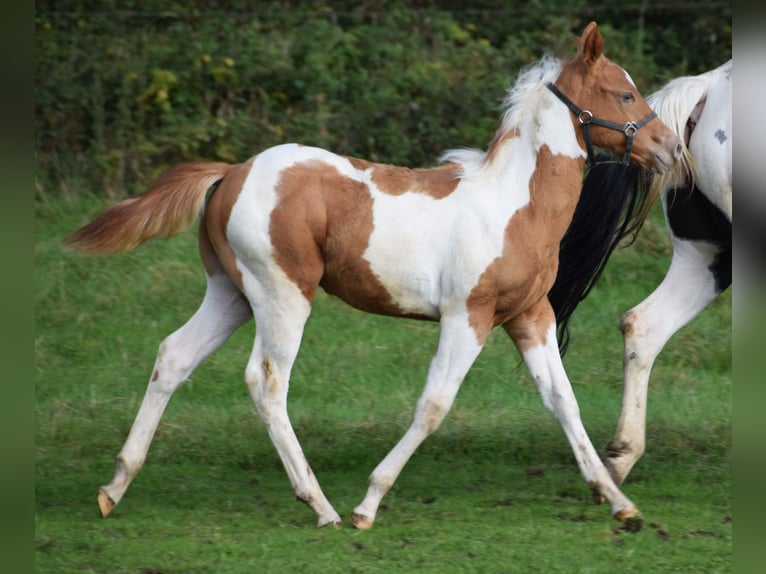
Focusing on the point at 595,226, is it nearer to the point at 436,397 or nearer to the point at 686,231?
the point at 686,231

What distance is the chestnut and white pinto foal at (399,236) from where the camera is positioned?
160 inches

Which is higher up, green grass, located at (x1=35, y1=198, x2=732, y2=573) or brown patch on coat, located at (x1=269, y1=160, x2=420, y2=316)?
brown patch on coat, located at (x1=269, y1=160, x2=420, y2=316)

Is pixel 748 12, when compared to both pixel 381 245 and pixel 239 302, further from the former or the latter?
pixel 239 302

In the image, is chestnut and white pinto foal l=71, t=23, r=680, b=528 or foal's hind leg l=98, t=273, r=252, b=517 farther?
foal's hind leg l=98, t=273, r=252, b=517

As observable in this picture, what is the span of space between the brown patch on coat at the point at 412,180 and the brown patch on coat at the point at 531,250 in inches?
11.8

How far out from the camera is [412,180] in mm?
4203

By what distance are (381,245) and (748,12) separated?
2.81 meters

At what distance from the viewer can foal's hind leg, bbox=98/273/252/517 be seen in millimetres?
4230

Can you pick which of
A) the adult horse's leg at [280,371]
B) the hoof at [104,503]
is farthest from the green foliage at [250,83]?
the adult horse's leg at [280,371]

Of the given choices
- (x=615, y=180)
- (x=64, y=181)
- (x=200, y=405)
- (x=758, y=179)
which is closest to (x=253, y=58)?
(x=64, y=181)

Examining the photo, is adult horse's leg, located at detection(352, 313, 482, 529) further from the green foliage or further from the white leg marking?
the green foliage

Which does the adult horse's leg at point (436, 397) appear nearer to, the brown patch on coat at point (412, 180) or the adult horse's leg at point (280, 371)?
the adult horse's leg at point (280, 371)

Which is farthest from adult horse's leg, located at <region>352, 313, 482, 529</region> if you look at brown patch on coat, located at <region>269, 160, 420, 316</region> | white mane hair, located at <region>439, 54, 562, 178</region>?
white mane hair, located at <region>439, 54, 562, 178</region>

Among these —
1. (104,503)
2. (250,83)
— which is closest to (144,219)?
(104,503)
